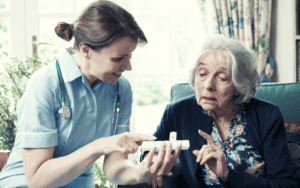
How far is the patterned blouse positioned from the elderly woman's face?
0.13 m

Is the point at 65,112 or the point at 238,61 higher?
the point at 238,61

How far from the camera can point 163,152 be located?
966 mm

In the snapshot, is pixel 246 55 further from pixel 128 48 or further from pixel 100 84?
pixel 100 84

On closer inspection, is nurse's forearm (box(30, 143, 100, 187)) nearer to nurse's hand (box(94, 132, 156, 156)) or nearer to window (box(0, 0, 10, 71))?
nurse's hand (box(94, 132, 156, 156))

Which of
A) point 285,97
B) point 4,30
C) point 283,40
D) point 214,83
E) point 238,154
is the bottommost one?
point 238,154

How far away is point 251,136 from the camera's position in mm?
1229

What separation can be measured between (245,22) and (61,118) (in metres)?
1.89

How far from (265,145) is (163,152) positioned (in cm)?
53

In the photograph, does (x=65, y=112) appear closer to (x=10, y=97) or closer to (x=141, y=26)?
(x=10, y=97)

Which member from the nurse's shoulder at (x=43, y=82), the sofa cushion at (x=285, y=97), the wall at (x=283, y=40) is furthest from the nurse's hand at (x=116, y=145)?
the wall at (x=283, y=40)

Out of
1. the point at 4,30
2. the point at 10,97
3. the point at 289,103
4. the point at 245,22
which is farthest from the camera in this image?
the point at 4,30

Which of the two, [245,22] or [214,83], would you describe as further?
[245,22]

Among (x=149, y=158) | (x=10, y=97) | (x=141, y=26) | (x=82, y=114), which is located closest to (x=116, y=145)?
(x=149, y=158)

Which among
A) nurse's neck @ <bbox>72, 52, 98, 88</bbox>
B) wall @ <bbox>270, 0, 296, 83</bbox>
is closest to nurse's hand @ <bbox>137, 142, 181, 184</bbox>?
nurse's neck @ <bbox>72, 52, 98, 88</bbox>
